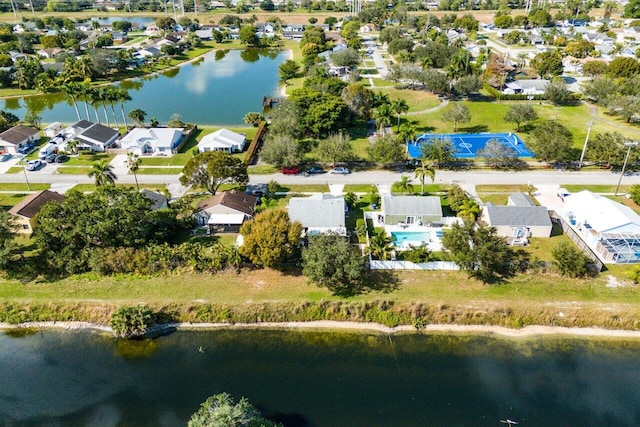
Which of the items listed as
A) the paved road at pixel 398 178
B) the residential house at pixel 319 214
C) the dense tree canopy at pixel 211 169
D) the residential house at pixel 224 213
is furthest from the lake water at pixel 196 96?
the residential house at pixel 319 214

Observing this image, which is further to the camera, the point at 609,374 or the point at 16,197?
the point at 16,197

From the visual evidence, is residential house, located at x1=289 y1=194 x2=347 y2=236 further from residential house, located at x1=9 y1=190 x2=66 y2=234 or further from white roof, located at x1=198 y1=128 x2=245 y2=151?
residential house, located at x1=9 y1=190 x2=66 y2=234

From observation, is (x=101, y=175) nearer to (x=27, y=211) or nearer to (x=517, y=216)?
(x=27, y=211)

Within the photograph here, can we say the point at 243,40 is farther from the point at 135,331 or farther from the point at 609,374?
the point at 609,374

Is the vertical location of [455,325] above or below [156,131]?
below

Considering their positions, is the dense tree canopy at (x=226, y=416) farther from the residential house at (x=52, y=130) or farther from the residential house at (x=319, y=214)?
the residential house at (x=52, y=130)

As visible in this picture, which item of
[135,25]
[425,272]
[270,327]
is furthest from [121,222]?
[135,25]

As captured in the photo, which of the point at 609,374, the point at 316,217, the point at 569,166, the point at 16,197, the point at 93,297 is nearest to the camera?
the point at 609,374
